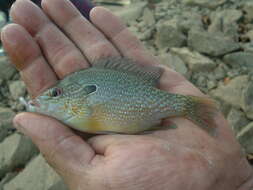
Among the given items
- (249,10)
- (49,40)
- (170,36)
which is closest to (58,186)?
Result: (49,40)

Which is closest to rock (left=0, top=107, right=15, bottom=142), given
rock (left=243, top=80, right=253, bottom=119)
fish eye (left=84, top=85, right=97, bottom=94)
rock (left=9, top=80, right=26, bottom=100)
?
rock (left=9, top=80, right=26, bottom=100)

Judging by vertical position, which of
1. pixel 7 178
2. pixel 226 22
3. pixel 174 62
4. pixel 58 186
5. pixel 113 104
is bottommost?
pixel 7 178

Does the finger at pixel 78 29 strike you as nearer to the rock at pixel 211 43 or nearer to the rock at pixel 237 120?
the rock at pixel 237 120

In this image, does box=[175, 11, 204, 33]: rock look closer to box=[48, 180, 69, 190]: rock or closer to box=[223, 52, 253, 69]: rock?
box=[223, 52, 253, 69]: rock

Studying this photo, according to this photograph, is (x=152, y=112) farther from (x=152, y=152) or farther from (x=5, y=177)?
(x=5, y=177)

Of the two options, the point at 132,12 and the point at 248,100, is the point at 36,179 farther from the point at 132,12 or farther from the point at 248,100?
the point at 132,12

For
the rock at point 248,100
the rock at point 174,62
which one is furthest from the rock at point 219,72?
the rock at point 248,100
